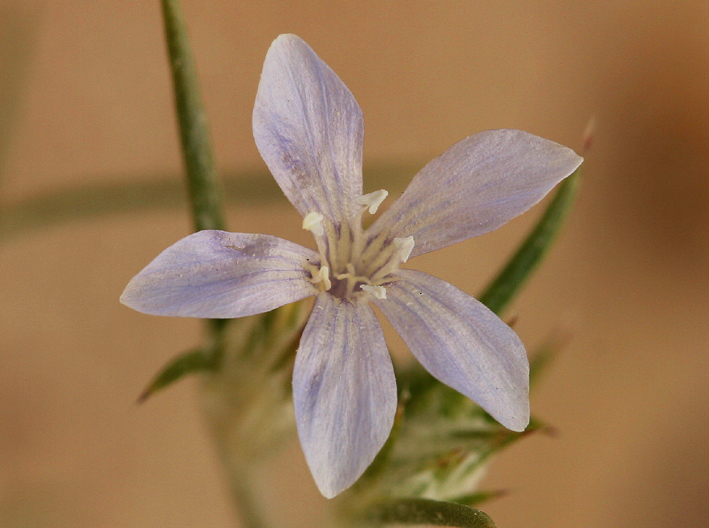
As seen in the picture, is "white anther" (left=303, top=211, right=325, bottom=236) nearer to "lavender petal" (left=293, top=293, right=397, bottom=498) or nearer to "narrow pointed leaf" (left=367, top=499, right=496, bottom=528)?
"lavender petal" (left=293, top=293, right=397, bottom=498)

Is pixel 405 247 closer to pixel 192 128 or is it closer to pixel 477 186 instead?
pixel 477 186

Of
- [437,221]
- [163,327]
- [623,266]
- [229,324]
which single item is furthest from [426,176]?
[623,266]

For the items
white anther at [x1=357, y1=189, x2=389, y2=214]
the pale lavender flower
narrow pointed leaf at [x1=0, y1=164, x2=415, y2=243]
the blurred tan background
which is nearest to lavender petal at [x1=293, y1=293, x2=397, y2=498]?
the pale lavender flower

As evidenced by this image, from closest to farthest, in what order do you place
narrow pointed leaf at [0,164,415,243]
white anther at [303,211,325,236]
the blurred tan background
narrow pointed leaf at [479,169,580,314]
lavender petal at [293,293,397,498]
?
lavender petal at [293,293,397,498], white anther at [303,211,325,236], narrow pointed leaf at [479,169,580,314], narrow pointed leaf at [0,164,415,243], the blurred tan background

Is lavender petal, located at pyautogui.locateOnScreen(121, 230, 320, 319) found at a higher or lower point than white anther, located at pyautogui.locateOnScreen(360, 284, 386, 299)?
higher

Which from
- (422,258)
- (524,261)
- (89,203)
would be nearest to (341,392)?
(524,261)

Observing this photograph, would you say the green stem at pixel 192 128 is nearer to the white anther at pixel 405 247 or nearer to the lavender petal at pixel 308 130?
the lavender petal at pixel 308 130
